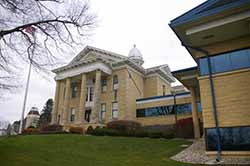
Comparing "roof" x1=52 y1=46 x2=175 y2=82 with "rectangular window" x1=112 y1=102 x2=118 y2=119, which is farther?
"roof" x1=52 y1=46 x2=175 y2=82

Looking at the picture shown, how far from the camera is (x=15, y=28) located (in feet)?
37.0

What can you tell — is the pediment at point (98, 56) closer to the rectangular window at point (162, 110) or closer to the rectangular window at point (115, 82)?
the rectangular window at point (115, 82)

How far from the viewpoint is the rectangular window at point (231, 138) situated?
1162 centimetres

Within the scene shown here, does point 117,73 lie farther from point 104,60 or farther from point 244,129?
point 244,129

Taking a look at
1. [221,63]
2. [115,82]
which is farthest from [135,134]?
[221,63]

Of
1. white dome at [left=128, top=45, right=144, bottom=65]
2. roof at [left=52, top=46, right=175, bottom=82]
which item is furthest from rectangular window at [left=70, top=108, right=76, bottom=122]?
white dome at [left=128, top=45, right=144, bottom=65]

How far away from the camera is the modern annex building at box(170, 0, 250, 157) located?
39.1 ft

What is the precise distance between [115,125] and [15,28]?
60.8 feet

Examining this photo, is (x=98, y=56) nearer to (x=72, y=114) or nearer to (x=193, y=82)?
(x=72, y=114)

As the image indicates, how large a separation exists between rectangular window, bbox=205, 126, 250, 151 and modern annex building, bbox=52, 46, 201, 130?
15507 millimetres

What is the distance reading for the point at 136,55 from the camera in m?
42.6

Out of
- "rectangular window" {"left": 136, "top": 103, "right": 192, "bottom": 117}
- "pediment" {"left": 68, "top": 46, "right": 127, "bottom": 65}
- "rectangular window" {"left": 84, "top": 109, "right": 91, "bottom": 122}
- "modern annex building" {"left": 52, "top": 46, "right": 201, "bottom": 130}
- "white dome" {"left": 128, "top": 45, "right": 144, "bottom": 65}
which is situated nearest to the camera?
"rectangular window" {"left": 136, "top": 103, "right": 192, "bottom": 117}

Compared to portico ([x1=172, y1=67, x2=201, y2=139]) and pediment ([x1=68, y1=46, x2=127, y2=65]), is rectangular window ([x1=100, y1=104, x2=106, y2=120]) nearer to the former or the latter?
pediment ([x1=68, y1=46, x2=127, y2=65])

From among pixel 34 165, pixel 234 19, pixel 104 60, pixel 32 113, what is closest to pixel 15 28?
pixel 34 165
